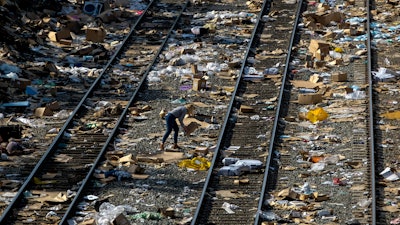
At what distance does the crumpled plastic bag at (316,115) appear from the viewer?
742 inches

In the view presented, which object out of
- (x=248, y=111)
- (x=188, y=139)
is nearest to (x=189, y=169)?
(x=188, y=139)

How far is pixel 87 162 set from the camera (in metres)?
17.2

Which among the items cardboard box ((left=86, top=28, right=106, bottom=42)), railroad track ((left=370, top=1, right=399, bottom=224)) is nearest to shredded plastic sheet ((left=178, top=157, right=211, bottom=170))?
railroad track ((left=370, top=1, right=399, bottom=224))

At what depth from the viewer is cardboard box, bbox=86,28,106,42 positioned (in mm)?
24145

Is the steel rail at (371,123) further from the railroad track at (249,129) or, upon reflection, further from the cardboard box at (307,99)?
the railroad track at (249,129)

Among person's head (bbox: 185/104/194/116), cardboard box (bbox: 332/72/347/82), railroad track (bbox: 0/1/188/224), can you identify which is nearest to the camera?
railroad track (bbox: 0/1/188/224)

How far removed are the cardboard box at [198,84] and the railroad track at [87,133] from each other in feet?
3.57

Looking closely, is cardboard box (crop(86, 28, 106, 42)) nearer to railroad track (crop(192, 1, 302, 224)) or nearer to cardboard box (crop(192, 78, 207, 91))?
railroad track (crop(192, 1, 302, 224))

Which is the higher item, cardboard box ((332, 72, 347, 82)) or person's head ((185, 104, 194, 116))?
person's head ((185, 104, 194, 116))

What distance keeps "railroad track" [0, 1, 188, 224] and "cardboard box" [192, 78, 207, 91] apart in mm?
1089

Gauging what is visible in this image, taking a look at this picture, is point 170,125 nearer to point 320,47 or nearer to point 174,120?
point 174,120

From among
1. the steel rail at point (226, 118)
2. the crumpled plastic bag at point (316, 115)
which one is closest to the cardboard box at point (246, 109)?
the steel rail at point (226, 118)

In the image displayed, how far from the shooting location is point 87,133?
725 inches

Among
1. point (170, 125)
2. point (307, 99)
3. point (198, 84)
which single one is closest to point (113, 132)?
point (170, 125)
